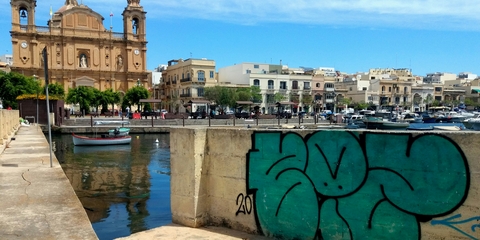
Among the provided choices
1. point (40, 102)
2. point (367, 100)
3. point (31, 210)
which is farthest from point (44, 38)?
point (31, 210)

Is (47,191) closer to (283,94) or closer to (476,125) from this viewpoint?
(476,125)

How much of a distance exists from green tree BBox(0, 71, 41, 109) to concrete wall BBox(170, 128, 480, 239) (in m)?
54.8

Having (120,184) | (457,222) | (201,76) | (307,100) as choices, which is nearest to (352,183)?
(457,222)

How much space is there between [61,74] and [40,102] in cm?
3240

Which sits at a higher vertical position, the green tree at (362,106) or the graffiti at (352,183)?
the green tree at (362,106)

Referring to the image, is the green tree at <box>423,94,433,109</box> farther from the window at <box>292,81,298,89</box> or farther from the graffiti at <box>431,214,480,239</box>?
the graffiti at <box>431,214,480,239</box>

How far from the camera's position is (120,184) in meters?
17.4

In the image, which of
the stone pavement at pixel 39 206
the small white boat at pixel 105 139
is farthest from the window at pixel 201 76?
the stone pavement at pixel 39 206

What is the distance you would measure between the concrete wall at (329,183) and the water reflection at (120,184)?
405 centimetres

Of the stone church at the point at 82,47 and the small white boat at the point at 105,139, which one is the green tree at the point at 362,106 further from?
the small white boat at the point at 105,139

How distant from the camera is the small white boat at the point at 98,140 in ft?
108

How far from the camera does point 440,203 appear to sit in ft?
16.6

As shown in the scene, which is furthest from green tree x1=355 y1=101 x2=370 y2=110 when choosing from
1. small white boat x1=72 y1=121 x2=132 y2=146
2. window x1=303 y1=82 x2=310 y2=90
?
small white boat x1=72 y1=121 x2=132 y2=146

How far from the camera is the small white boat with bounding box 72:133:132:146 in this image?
3291 cm
